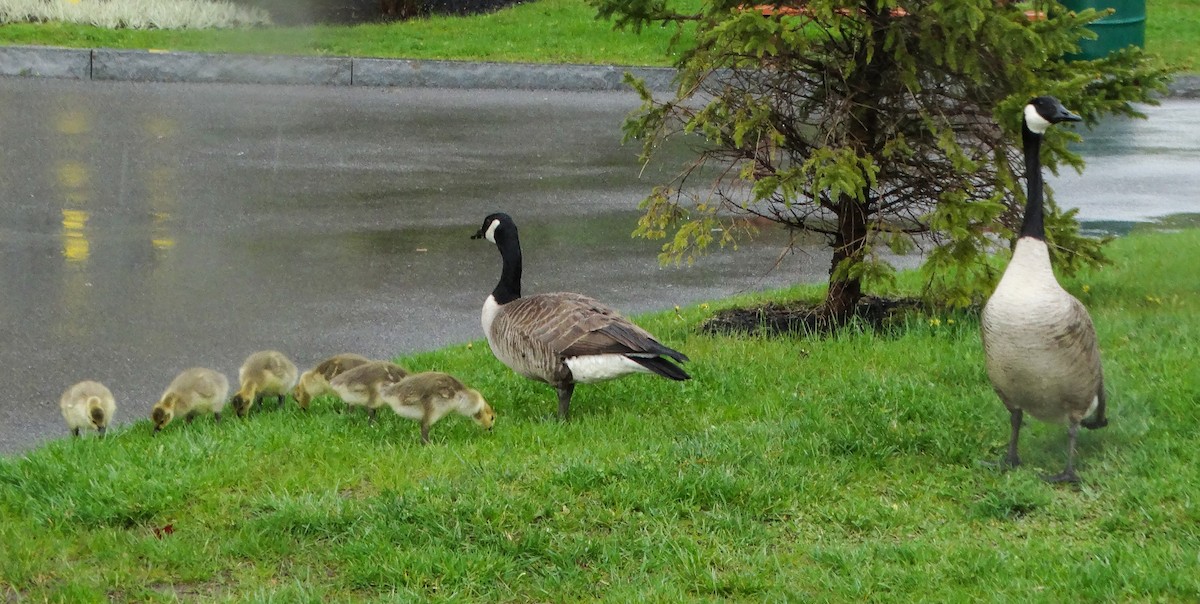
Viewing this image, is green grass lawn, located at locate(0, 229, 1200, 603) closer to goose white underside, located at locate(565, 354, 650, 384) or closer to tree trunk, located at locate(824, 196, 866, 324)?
goose white underside, located at locate(565, 354, 650, 384)

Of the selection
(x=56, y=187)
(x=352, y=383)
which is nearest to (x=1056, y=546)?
(x=352, y=383)

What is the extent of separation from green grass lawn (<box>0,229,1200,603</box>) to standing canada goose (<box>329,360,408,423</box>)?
145mm

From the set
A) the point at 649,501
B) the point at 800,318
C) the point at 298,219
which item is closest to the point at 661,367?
the point at 649,501

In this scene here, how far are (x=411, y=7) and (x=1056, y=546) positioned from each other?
20.0 m

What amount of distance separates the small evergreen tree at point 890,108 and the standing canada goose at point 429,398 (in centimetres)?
208

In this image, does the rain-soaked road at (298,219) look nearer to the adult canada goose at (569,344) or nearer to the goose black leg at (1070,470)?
the adult canada goose at (569,344)

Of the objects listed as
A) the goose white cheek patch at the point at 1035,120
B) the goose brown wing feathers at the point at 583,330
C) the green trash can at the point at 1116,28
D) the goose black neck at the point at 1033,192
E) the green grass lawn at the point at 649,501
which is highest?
the green trash can at the point at 1116,28

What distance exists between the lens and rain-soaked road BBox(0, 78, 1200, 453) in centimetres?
776

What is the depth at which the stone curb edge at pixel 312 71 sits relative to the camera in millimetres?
18344

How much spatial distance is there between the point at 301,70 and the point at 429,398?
45.9 ft

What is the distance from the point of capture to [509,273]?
22.0ft

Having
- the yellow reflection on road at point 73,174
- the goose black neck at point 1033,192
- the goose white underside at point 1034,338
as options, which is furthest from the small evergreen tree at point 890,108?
the yellow reflection on road at point 73,174

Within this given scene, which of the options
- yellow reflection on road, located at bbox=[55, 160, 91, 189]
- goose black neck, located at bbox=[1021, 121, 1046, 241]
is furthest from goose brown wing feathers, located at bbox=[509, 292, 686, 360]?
yellow reflection on road, located at bbox=[55, 160, 91, 189]

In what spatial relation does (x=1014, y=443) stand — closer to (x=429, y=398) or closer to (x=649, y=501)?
(x=649, y=501)
